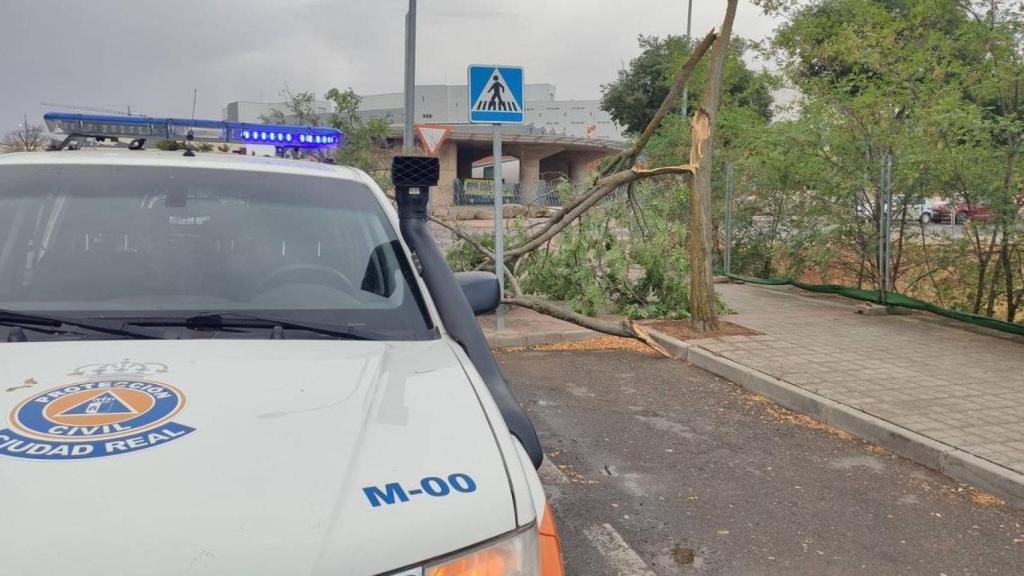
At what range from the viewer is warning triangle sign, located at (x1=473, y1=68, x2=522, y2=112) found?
29.4ft

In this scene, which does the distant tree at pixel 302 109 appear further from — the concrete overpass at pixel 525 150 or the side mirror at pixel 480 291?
the concrete overpass at pixel 525 150

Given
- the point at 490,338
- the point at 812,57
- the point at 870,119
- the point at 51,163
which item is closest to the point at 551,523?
the point at 51,163

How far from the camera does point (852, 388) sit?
670 centimetres

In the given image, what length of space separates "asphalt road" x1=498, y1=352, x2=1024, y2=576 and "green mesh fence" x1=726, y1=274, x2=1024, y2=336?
3838 millimetres

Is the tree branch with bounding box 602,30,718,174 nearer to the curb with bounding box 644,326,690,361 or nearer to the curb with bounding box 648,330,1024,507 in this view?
the curb with bounding box 644,326,690,361

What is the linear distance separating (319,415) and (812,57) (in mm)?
12145

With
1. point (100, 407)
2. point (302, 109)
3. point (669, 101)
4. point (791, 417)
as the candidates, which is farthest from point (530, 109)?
point (100, 407)

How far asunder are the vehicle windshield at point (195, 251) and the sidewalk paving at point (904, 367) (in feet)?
13.5

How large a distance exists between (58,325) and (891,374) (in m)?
6.74

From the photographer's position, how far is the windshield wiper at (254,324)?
2.61 meters

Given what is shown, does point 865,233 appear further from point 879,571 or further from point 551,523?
point 551,523

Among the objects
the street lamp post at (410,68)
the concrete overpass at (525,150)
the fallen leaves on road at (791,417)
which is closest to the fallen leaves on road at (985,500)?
the fallen leaves on road at (791,417)

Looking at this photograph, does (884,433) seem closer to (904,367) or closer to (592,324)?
(904,367)

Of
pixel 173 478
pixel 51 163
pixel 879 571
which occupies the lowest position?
pixel 879 571
